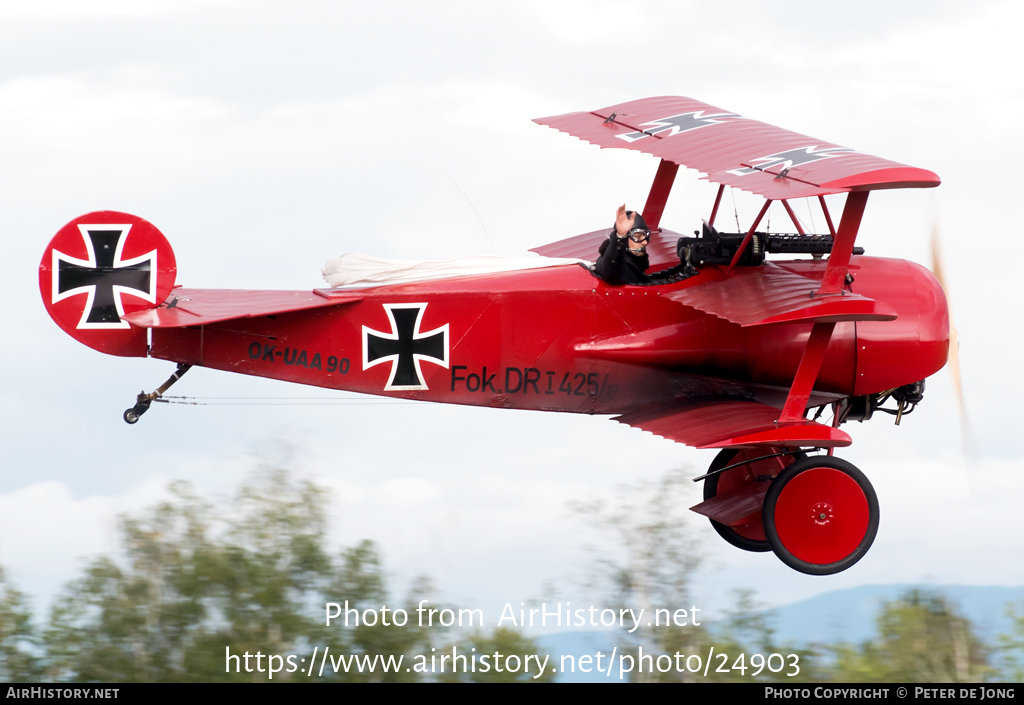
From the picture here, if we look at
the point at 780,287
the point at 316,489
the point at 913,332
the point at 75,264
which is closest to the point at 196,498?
the point at 316,489

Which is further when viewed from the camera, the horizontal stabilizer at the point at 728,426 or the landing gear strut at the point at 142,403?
the landing gear strut at the point at 142,403

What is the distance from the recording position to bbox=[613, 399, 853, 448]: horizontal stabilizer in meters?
7.57

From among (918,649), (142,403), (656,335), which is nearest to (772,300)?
(656,335)

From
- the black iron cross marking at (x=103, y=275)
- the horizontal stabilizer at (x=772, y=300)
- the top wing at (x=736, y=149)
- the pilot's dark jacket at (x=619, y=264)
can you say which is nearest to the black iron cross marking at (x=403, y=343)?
the pilot's dark jacket at (x=619, y=264)

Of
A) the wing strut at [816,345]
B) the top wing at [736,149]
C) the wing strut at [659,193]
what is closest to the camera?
the top wing at [736,149]

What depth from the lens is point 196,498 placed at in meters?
9.97

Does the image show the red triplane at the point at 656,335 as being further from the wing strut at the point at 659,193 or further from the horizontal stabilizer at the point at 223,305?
the wing strut at the point at 659,193

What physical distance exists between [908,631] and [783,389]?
281cm

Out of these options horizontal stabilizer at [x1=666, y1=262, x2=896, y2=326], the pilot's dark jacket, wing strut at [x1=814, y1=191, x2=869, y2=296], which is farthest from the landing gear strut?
wing strut at [x1=814, y1=191, x2=869, y2=296]

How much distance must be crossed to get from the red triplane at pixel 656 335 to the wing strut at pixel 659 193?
29.5 inches

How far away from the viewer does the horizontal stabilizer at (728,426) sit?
757cm

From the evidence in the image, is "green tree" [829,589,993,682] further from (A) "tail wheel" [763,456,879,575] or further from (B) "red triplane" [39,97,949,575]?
(A) "tail wheel" [763,456,879,575]

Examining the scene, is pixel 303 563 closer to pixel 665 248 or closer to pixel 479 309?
pixel 479 309
